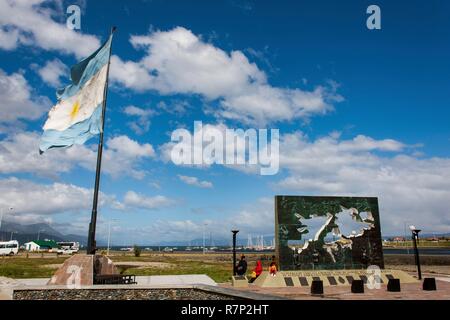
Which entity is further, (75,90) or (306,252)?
(306,252)

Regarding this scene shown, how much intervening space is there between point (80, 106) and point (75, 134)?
1667mm

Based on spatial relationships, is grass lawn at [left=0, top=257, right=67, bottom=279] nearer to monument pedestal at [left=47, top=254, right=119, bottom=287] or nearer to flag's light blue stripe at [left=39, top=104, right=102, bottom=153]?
monument pedestal at [left=47, top=254, right=119, bottom=287]

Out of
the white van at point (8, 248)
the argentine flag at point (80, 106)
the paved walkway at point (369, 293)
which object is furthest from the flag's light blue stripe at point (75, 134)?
the white van at point (8, 248)

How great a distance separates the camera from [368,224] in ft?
82.7

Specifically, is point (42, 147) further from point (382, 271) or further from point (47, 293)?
point (382, 271)

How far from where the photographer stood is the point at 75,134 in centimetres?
1956

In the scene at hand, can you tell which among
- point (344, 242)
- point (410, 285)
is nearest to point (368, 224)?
point (344, 242)

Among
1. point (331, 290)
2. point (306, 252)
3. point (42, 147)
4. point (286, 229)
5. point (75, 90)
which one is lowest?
point (331, 290)

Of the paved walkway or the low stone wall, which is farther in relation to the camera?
the paved walkway

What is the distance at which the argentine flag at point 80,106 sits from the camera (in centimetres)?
1947

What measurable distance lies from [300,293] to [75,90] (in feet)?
53.2

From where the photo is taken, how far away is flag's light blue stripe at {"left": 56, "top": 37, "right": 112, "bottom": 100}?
2058 centimetres

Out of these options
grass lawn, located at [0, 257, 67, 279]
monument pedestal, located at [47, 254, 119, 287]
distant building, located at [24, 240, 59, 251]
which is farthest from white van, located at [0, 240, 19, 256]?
monument pedestal, located at [47, 254, 119, 287]

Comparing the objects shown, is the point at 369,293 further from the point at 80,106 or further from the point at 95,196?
the point at 80,106
